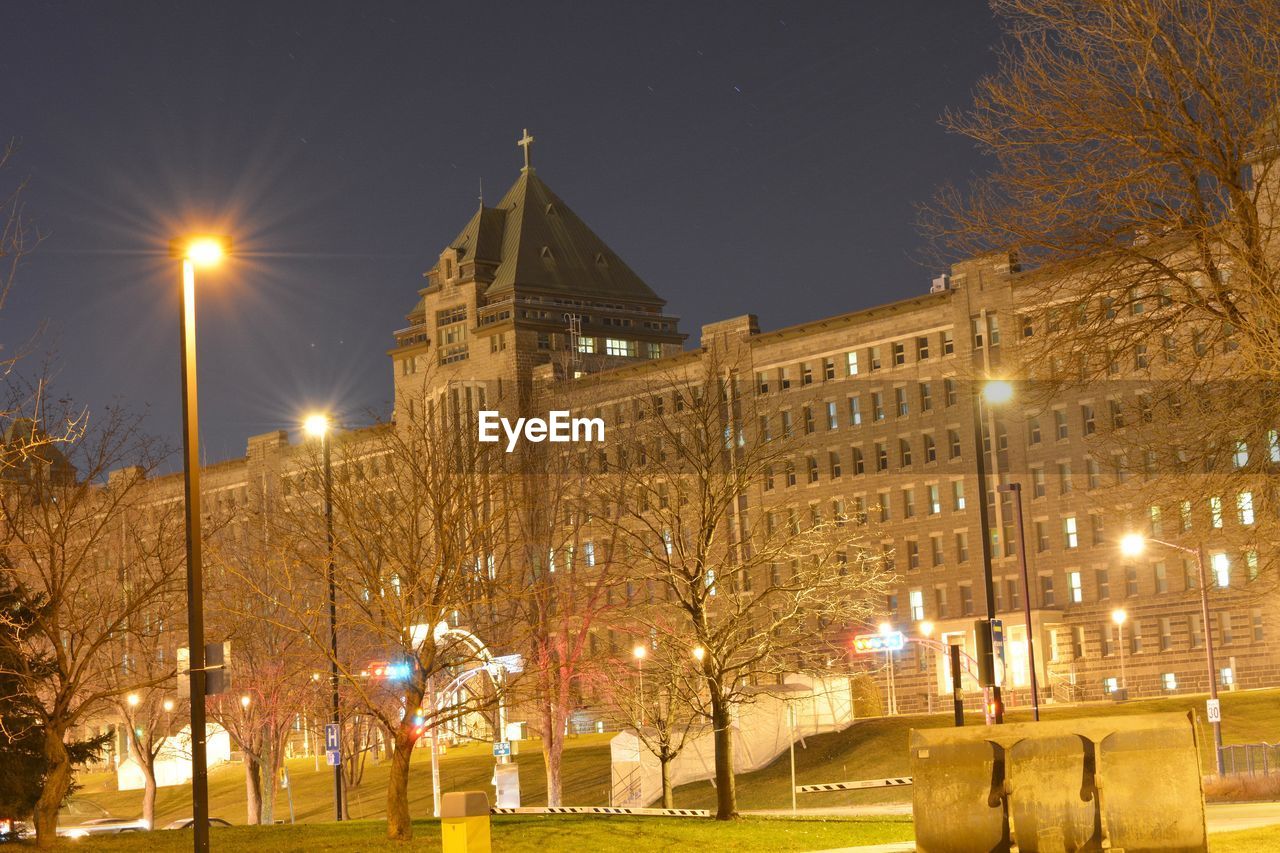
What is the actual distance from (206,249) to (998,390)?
42.7 ft

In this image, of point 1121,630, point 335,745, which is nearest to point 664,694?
point 335,745

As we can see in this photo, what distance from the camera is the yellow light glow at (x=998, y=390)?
23.8 meters

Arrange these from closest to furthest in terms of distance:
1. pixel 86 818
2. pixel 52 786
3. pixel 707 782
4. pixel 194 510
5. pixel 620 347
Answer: pixel 194 510
pixel 52 786
pixel 86 818
pixel 707 782
pixel 620 347

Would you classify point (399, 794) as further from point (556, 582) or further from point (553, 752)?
point (553, 752)

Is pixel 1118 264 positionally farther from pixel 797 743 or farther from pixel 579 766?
pixel 579 766

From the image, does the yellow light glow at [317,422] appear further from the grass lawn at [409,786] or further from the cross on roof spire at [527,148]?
the cross on roof spire at [527,148]

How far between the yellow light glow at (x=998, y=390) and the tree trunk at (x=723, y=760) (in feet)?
31.5

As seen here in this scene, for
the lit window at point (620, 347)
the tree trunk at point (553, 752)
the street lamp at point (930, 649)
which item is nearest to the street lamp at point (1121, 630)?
the street lamp at point (930, 649)

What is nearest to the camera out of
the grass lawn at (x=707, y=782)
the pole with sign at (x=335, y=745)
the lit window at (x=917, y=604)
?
the pole with sign at (x=335, y=745)

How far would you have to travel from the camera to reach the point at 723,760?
35.0m

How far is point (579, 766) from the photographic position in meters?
76.2

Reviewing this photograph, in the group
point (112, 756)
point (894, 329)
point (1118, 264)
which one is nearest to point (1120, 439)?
point (1118, 264)

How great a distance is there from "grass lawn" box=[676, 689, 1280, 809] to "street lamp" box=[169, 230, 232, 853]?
126ft

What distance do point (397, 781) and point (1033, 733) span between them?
41.6 feet
